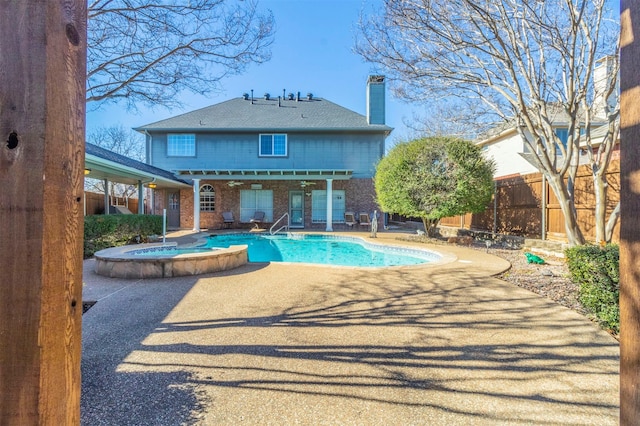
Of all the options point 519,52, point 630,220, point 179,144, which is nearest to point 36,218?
point 630,220

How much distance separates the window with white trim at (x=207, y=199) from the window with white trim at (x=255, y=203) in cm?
152

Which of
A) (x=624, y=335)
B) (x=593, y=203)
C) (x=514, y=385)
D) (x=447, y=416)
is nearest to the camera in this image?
(x=624, y=335)

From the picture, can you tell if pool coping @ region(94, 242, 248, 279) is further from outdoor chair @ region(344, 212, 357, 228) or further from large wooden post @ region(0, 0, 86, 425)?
outdoor chair @ region(344, 212, 357, 228)

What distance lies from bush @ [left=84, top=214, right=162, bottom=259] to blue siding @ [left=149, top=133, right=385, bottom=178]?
583cm

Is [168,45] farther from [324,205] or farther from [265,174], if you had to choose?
[324,205]

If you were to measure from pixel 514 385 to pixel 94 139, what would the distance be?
33660mm

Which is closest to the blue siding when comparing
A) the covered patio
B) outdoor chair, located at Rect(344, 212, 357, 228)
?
outdoor chair, located at Rect(344, 212, 357, 228)

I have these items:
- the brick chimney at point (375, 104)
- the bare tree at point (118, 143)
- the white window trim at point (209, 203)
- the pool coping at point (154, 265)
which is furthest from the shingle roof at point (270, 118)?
the bare tree at point (118, 143)

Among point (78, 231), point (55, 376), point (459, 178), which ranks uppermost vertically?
point (459, 178)

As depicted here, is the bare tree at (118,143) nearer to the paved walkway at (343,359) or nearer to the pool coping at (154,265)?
the pool coping at (154,265)

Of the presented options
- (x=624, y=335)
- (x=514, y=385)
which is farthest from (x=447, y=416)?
(x=624, y=335)

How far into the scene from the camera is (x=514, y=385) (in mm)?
2455

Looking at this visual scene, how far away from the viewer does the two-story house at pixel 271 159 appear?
17.7 m

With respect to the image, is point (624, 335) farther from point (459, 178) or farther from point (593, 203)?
point (459, 178)
